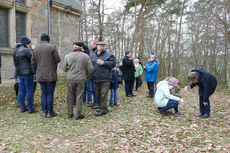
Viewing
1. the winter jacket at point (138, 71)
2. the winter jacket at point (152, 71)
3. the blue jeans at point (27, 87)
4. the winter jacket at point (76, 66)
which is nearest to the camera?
the winter jacket at point (76, 66)

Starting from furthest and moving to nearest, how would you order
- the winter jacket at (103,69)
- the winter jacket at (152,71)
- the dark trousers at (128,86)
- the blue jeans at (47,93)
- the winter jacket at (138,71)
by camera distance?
the winter jacket at (138,71)
the dark trousers at (128,86)
the winter jacket at (152,71)
the winter jacket at (103,69)
the blue jeans at (47,93)

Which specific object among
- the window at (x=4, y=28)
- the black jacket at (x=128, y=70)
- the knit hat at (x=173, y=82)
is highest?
the window at (x=4, y=28)

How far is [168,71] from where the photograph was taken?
65.7ft

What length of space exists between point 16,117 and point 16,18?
583 cm

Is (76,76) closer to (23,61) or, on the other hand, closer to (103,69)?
(103,69)

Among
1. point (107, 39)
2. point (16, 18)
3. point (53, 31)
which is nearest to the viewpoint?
point (16, 18)

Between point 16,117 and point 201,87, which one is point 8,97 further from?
point 201,87

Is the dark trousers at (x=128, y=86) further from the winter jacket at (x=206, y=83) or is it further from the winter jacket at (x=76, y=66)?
the winter jacket at (x=76, y=66)

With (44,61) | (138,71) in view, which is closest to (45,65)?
(44,61)

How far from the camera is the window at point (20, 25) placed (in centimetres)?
929

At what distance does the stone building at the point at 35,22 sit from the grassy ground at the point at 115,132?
361 centimetres

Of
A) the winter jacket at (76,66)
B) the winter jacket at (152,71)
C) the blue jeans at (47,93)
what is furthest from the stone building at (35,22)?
the winter jacket at (152,71)

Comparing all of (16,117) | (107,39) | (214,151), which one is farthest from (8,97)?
(107,39)

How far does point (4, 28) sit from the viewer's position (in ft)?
28.6
